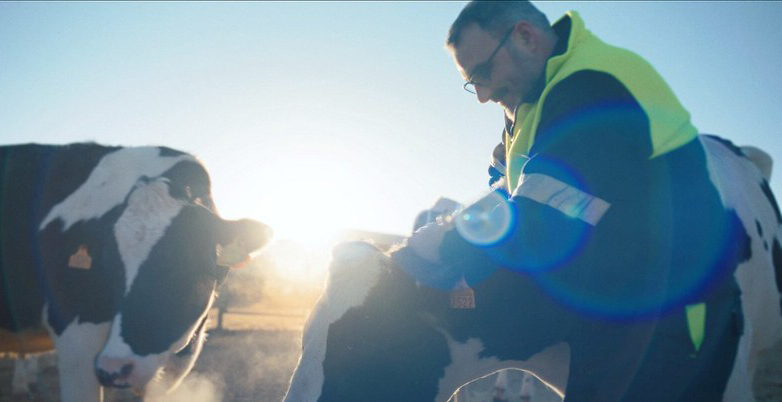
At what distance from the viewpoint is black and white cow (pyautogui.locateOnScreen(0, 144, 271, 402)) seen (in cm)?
297

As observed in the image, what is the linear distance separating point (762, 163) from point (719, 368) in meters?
2.73

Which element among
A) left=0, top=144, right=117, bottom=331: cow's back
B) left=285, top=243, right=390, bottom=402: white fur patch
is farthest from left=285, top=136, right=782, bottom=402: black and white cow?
left=0, top=144, right=117, bottom=331: cow's back

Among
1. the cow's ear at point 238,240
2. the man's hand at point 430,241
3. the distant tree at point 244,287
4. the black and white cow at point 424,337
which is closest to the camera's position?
the black and white cow at point 424,337

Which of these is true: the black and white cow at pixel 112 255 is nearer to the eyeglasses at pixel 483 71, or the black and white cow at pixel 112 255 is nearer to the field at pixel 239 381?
the field at pixel 239 381

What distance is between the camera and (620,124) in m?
1.47

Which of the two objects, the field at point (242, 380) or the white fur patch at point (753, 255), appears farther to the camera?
the field at point (242, 380)

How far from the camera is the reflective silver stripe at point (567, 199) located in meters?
1.40

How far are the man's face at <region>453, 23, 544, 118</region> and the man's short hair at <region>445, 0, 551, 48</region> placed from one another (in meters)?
0.02

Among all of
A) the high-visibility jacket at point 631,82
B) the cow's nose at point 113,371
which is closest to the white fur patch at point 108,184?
the cow's nose at point 113,371

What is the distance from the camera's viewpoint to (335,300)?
1.69m

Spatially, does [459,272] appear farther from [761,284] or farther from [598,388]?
[761,284]

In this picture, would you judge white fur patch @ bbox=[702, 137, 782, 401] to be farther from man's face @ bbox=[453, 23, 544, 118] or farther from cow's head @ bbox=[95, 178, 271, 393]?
cow's head @ bbox=[95, 178, 271, 393]

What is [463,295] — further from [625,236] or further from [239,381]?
[239,381]

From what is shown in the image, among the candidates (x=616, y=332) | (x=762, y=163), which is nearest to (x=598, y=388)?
(x=616, y=332)
